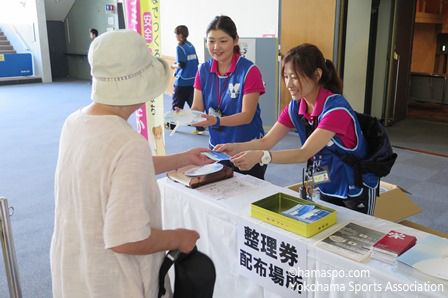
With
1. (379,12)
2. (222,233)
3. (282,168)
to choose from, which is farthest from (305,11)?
(222,233)

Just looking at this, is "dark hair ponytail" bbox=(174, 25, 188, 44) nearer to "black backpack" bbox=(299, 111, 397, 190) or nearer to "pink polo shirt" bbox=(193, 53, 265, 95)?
"pink polo shirt" bbox=(193, 53, 265, 95)

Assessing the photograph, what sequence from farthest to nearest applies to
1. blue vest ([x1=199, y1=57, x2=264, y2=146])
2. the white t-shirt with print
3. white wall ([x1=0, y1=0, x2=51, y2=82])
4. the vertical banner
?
white wall ([x1=0, y1=0, x2=51, y2=82])
the vertical banner
blue vest ([x1=199, y1=57, x2=264, y2=146])
the white t-shirt with print

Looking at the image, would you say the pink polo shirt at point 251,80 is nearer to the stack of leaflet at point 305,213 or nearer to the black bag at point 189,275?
the stack of leaflet at point 305,213

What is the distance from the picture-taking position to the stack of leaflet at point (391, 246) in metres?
1.35

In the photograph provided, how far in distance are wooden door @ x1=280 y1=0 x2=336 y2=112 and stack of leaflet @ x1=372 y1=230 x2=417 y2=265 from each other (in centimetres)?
424

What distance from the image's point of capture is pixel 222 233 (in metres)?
1.79

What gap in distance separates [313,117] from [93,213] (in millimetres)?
1119

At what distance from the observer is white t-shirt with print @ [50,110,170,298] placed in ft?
3.48

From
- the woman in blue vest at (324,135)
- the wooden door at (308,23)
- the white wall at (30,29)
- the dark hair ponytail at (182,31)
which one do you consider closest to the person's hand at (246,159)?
the woman in blue vest at (324,135)

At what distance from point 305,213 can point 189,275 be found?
59 centimetres

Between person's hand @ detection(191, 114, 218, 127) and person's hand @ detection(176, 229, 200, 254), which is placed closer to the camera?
person's hand @ detection(176, 229, 200, 254)

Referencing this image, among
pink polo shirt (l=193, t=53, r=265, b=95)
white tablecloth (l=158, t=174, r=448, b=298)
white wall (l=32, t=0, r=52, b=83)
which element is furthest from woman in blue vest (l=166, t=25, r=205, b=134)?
white wall (l=32, t=0, r=52, b=83)

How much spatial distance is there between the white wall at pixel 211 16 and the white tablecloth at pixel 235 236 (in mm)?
5101

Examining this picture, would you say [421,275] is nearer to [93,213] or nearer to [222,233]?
[222,233]
